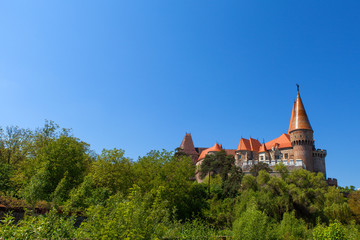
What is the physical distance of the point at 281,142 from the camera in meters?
57.3

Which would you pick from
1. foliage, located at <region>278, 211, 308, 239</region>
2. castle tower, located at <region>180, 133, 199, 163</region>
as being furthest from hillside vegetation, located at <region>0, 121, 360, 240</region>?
castle tower, located at <region>180, 133, 199, 163</region>

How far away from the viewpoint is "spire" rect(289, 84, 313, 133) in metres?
54.4

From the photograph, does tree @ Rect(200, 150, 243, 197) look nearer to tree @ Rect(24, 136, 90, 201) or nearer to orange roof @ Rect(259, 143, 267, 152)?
orange roof @ Rect(259, 143, 267, 152)

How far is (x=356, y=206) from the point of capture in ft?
111

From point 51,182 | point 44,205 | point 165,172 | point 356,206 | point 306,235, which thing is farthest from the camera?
point 356,206

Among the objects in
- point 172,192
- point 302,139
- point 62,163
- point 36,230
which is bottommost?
point 36,230

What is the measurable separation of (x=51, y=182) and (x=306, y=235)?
878 inches

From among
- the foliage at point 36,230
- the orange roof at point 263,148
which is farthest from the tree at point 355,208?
the foliage at point 36,230

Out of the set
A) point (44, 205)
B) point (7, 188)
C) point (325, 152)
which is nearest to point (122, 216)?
point (44, 205)

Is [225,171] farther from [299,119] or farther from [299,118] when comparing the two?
[299,118]

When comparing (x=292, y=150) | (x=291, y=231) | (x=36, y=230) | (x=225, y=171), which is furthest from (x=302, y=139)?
(x=36, y=230)

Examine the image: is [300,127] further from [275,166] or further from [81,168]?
[81,168]

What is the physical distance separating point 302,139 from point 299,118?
16.5 ft

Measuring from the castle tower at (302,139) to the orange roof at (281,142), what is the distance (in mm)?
1459
